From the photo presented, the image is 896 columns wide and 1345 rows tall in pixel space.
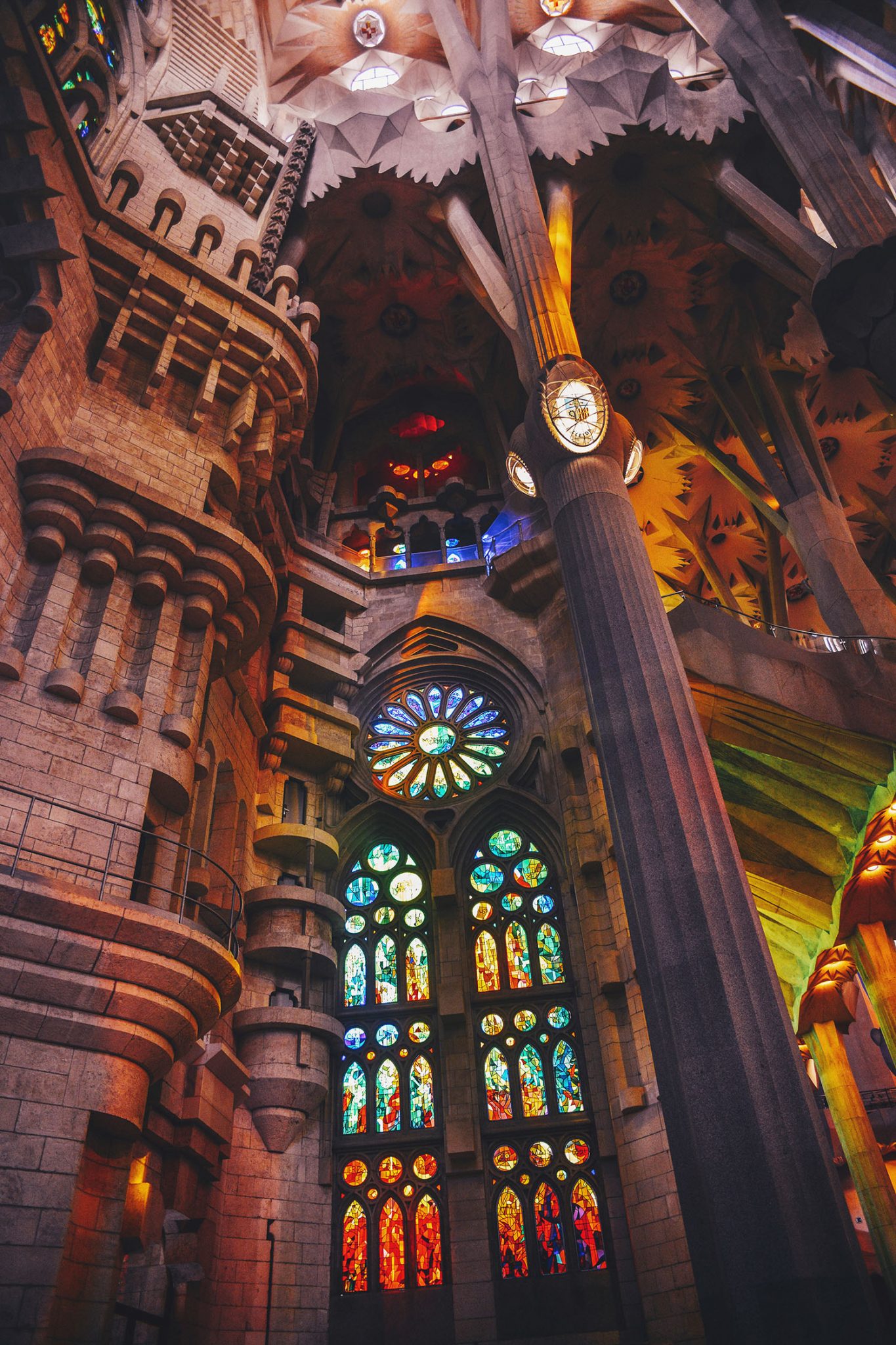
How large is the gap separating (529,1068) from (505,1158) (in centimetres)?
105

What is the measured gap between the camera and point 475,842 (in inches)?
543

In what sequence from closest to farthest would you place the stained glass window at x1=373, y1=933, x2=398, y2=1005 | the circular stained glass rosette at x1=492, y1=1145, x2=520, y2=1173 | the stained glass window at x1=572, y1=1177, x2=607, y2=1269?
the stained glass window at x1=572, y1=1177, x2=607, y2=1269 < the circular stained glass rosette at x1=492, y1=1145, x2=520, y2=1173 < the stained glass window at x1=373, y1=933, x2=398, y2=1005

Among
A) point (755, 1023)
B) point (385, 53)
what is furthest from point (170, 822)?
point (385, 53)

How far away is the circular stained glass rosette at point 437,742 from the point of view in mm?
14641

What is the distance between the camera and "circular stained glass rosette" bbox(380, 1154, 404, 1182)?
11336 mm

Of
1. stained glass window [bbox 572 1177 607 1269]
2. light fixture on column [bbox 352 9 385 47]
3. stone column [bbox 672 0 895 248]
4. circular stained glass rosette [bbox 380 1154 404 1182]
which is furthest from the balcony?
light fixture on column [bbox 352 9 385 47]

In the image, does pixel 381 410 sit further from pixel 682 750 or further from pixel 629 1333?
pixel 629 1333

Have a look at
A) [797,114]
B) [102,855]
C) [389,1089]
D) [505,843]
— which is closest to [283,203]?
[797,114]

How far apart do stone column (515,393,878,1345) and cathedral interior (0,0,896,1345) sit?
1.3 inches

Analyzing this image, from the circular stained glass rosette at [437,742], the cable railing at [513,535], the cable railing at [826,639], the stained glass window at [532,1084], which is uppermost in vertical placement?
the cable railing at [513,535]

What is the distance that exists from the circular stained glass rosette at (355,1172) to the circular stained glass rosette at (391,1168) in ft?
0.66

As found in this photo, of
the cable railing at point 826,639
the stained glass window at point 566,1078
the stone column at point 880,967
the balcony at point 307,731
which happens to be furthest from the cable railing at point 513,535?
the stone column at point 880,967

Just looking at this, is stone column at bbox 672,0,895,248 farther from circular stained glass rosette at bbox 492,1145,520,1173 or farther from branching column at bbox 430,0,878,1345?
circular stained glass rosette at bbox 492,1145,520,1173

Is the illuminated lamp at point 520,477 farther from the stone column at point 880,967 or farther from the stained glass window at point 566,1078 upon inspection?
the stone column at point 880,967
